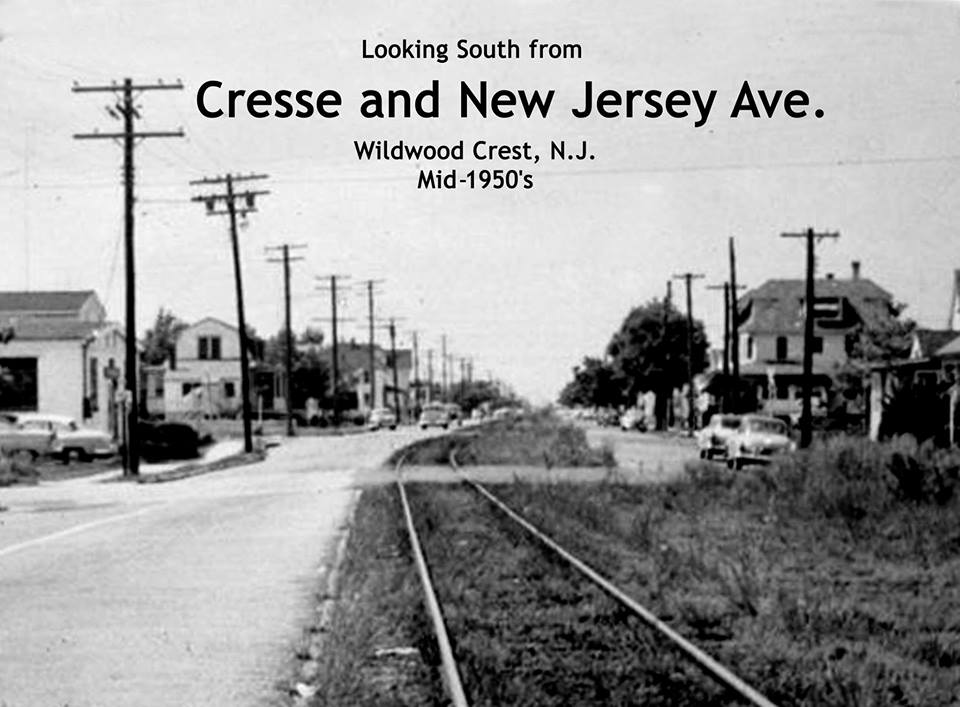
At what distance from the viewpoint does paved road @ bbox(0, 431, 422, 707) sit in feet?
30.4

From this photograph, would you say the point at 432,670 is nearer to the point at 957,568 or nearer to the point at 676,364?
the point at 957,568

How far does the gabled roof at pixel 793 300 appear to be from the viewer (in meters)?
87.4

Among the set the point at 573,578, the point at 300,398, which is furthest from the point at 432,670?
the point at 300,398

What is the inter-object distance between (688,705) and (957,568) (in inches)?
296

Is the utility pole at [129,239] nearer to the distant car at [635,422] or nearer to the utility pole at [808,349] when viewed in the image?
the utility pole at [808,349]

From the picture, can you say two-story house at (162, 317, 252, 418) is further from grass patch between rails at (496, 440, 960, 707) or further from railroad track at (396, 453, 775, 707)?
railroad track at (396, 453, 775, 707)

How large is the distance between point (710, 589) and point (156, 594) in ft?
16.5

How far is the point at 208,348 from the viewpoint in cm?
10869

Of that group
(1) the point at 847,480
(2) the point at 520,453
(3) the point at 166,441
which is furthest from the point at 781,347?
(1) the point at 847,480

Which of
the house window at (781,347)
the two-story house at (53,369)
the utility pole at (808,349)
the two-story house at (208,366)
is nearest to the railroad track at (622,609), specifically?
the utility pole at (808,349)

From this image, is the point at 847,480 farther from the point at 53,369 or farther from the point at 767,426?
the point at 53,369

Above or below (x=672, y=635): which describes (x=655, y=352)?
above

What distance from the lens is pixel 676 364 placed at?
91500 millimetres

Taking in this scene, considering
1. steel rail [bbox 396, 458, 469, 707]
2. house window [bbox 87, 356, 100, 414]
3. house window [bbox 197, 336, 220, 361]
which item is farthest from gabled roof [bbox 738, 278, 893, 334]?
steel rail [bbox 396, 458, 469, 707]
